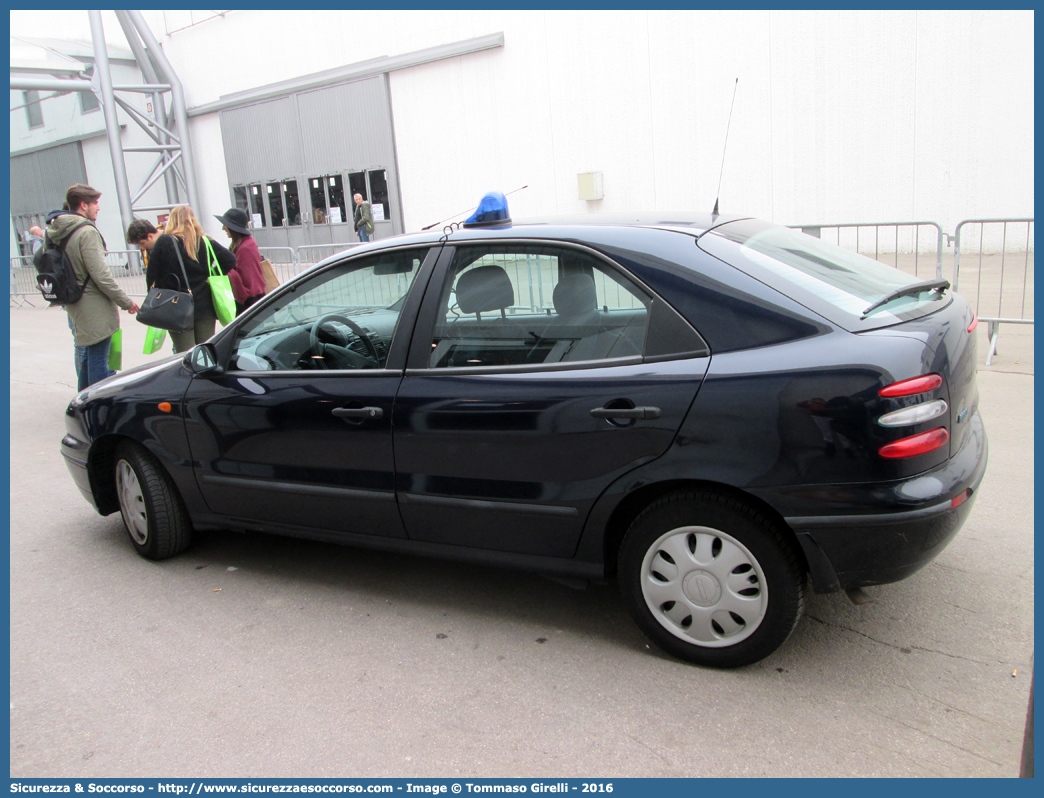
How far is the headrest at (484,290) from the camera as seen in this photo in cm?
326

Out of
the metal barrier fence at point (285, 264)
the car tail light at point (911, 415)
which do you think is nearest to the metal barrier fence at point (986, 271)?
the car tail light at point (911, 415)

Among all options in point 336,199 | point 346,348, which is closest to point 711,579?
point 346,348

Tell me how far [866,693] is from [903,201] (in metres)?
14.4

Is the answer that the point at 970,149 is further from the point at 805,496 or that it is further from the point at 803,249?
the point at 805,496

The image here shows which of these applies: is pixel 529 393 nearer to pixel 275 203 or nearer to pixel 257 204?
pixel 275 203

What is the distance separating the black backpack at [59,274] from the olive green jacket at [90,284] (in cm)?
3

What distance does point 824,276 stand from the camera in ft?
9.91

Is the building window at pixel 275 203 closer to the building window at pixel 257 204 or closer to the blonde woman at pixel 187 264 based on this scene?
the building window at pixel 257 204

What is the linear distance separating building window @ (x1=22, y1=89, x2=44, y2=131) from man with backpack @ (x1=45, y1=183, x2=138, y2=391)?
32335mm

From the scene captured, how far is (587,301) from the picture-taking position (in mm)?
3080

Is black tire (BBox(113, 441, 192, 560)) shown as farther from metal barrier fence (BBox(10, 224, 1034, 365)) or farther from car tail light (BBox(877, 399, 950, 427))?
metal barrier fence (BBox(10, 224, 1034, 365))

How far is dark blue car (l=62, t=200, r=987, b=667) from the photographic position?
2.62 m

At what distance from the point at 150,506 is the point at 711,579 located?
109 inches

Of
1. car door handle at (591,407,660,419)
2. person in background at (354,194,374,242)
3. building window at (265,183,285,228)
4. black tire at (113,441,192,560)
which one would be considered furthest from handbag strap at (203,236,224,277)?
building window at (265,183,285,228)
